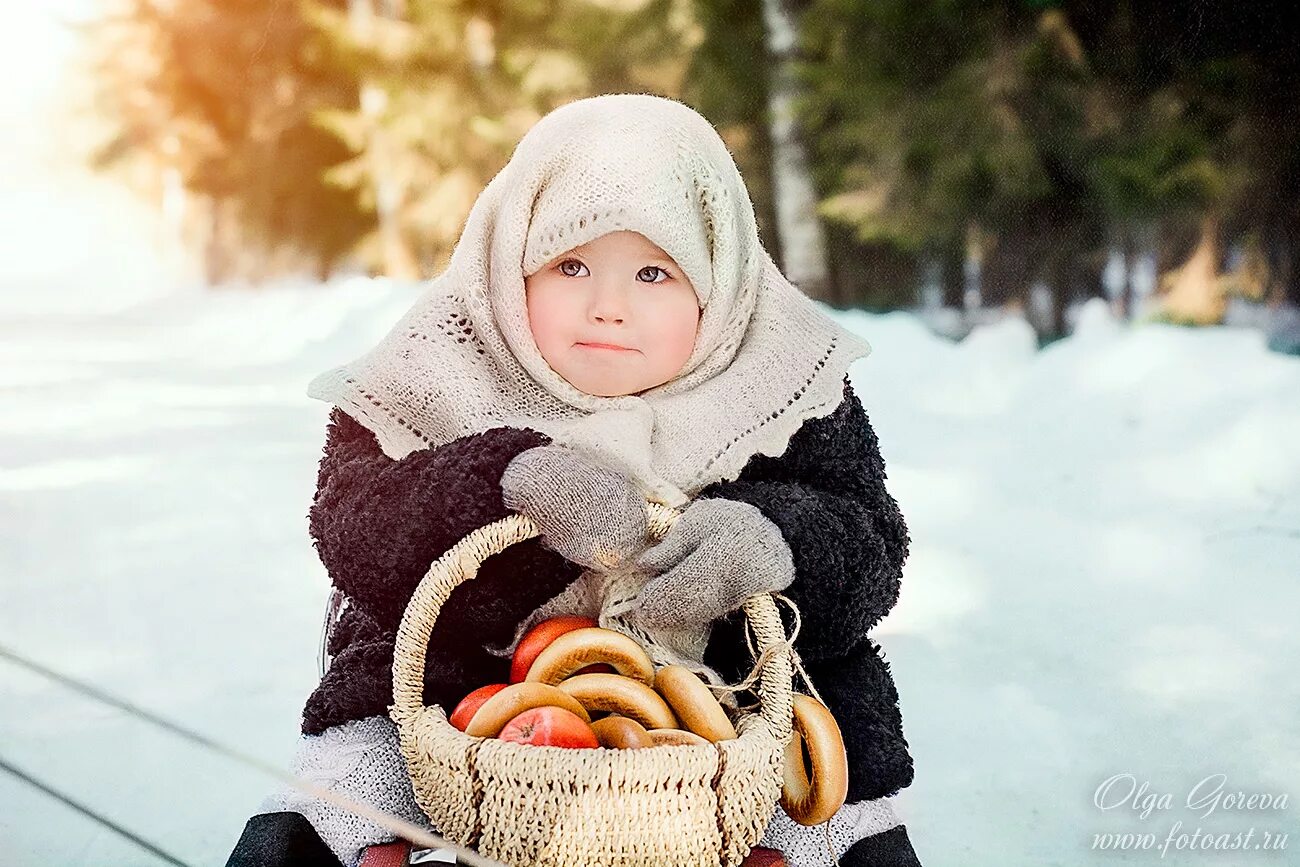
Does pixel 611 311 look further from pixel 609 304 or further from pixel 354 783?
pixel 354 783

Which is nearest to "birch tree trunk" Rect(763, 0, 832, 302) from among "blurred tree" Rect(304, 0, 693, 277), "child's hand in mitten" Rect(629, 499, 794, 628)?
"blurred tree" Rect(304, 0, 693, 277)

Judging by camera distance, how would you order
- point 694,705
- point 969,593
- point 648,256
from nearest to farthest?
point 694,705
point 648,256
point 969,593

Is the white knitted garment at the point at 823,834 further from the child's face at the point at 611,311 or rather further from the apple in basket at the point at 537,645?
the child's face at the point at 611,311

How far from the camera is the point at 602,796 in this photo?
87cm

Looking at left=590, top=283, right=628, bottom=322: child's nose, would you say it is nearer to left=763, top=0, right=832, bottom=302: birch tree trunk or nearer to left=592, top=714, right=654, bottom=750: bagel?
left=592, top=714, right=654, bottom=750: bagel

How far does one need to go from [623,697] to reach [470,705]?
152 millimetres

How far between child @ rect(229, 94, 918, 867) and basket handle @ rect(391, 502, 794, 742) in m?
0.05

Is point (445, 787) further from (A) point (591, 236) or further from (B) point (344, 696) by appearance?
(A) point (591, 236)

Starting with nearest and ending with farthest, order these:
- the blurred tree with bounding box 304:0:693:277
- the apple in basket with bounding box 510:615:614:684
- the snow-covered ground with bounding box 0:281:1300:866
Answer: the apple in basket with bounding box 510:615:614:684 → the snow-covered ground with bounding box 0:281:1300:866 → the blurred tree with bounding box 304:0:693:277

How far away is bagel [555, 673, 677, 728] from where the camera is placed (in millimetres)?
988

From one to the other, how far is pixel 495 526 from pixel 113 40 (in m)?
10.3

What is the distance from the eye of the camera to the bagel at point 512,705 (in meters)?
0.97

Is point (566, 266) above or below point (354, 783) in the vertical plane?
above

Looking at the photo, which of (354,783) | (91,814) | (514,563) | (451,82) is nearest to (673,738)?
(514,563)
